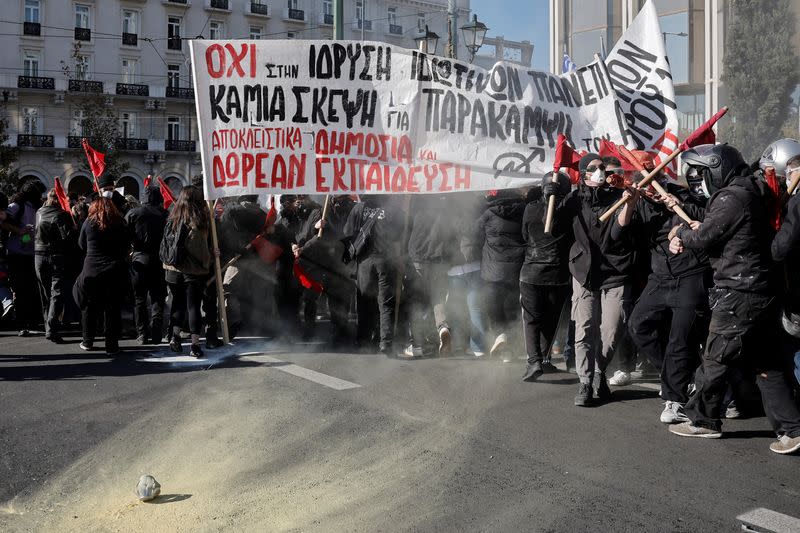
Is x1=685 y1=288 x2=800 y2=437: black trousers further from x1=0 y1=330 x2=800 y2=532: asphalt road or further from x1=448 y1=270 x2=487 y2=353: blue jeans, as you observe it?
x1=448 y1=270 x2=487 y2=353: blue jeans

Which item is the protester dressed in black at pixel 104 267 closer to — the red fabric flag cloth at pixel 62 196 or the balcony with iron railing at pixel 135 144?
the red fabric flag cloth at pixel 62 196

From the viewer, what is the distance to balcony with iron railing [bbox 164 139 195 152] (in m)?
50.1

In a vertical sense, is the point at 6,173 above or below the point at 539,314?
above

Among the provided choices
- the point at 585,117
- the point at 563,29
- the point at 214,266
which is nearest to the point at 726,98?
the point at 563,29

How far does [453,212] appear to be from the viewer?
29.3 ft

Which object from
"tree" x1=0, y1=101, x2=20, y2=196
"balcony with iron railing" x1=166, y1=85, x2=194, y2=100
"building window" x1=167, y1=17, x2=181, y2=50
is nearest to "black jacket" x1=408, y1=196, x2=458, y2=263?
"tree" x1=0, y1=101, x2=20, y2=196

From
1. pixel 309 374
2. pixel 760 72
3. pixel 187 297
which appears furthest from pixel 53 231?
pixel 760 72

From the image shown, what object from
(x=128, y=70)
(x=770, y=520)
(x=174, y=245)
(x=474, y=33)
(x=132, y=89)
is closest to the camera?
(x=770, y=520)

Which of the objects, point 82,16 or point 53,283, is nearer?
point 53,283

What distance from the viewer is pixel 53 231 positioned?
380 inches

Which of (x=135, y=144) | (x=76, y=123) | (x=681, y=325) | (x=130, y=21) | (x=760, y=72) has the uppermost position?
(x=130, y=21)

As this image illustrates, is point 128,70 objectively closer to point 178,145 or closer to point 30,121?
point 178,145

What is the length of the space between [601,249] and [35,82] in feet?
153

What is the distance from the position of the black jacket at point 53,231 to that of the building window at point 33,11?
42.9 m
